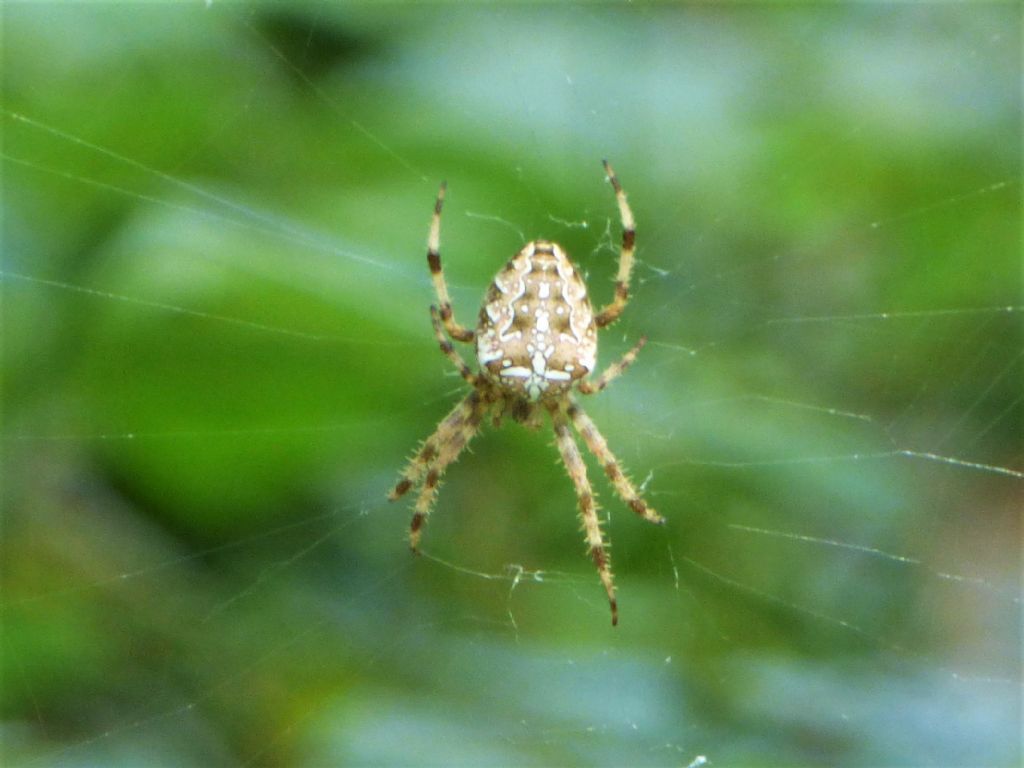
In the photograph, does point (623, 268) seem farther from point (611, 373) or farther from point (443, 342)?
point (443, 342)

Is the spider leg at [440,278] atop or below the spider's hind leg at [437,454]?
atop

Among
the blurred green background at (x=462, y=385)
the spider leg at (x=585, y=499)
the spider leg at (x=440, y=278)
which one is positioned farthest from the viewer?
the spider leg at (x=585, y=499)

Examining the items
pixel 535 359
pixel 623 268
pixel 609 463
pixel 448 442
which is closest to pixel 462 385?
pixel 448 442

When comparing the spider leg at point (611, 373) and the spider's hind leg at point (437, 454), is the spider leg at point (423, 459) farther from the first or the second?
the spider leg at point (611, 373)

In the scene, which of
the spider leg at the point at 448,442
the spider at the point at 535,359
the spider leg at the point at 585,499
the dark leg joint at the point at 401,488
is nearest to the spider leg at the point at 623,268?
the spider at the point at 535,359

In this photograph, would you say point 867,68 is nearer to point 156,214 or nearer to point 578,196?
point 578,196

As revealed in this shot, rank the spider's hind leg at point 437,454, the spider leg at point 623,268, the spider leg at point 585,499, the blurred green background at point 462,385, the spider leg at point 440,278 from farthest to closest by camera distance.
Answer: the spider's hind leg at point 437,454, the spider leg at point 623,268, the spider leg at point 585,499, the spider leg at point 440,278, the blurred green background at point 462,385

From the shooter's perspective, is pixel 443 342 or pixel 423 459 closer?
pixel 443 342
